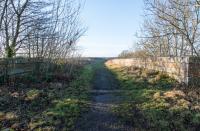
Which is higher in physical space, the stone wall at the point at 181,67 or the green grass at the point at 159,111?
the stone wall at the point at 181,67

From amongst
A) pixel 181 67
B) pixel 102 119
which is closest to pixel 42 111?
pixel 102 119

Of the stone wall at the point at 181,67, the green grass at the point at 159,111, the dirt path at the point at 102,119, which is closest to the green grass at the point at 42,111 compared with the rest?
the dirt path at the point at 102,119

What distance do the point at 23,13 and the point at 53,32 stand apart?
6.91ft

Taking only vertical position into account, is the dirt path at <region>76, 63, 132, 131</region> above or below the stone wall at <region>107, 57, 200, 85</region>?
below

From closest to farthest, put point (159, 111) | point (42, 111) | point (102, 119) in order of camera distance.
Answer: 1. point (102, 119)
2. point (159, 111)
3. point (42, 111)

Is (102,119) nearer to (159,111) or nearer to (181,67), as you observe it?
(159,111)

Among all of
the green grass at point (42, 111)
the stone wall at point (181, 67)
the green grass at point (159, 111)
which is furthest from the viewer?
the stone wall at point (181, 67)

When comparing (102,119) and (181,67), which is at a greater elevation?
(181,67)

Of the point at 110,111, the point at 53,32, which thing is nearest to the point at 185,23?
the point at 53,32

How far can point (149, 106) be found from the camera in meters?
10.8

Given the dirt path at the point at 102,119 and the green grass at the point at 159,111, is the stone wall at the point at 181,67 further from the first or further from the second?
the dirt path at the point at 102,119

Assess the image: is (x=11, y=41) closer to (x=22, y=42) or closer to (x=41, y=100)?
(x=22, y=42)

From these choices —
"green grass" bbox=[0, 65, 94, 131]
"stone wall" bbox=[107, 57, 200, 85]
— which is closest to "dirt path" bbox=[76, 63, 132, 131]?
"green grass" bbox=[0, 65, 94, 131]

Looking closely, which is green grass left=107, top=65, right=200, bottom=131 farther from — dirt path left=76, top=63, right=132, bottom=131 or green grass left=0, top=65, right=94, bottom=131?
green grass left=0, top=65, right=94, bottom=131
